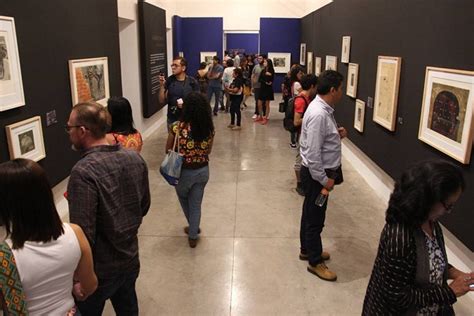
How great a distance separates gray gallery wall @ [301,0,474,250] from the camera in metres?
3.69

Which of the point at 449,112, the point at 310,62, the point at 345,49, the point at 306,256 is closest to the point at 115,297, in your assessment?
the point at 306,256

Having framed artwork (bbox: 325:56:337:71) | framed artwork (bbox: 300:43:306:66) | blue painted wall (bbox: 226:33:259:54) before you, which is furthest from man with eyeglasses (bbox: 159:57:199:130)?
blue painted wall (bbox: 226:33:259:54)

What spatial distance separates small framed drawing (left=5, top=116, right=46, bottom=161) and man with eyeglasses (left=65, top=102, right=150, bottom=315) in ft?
6.66

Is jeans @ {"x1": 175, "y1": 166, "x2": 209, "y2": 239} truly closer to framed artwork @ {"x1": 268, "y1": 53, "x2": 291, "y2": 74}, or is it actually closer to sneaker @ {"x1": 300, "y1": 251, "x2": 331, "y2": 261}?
sneaker @ {"x1": 300, "y1": 251, "x2": 331, "y2": 261}

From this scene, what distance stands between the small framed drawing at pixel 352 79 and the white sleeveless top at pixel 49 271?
632cm

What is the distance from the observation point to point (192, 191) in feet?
14.4

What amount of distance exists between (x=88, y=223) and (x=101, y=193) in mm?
166

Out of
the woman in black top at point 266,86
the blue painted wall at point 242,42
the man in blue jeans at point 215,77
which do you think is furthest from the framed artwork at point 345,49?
the blue painted wall at point 242,42

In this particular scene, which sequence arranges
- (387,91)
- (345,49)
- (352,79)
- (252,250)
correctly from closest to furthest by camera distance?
(252,250)
(387,91)
(352,79)
(345,49)

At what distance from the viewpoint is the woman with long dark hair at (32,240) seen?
1.55 meters

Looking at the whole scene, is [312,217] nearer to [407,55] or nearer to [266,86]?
[407,55]

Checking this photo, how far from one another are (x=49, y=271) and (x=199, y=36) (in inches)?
606

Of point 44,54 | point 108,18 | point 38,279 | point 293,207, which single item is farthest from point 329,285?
point 108,18

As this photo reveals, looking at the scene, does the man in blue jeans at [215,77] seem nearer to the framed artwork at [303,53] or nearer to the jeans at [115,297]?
the framed artwork at [303,53]
